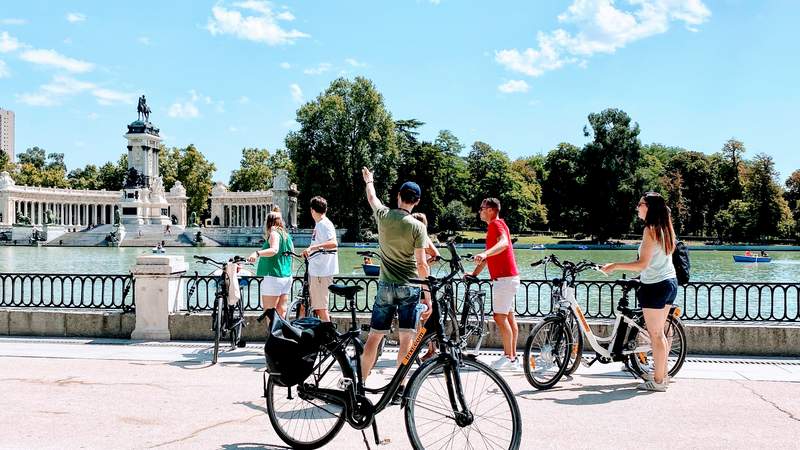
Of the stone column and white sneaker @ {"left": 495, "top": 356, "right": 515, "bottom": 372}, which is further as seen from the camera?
the stone column

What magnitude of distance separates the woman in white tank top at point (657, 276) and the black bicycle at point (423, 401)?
2.85 metres

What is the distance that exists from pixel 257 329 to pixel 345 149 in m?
60.4

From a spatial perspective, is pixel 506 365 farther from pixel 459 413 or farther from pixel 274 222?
pixel 459 413

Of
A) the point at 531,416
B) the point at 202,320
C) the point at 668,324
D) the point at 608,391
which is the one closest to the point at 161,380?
the point at 202,320

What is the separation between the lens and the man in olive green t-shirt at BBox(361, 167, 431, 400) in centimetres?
623

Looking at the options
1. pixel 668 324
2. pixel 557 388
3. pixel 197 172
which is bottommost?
pixel 557 388

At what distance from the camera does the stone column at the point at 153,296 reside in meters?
11.1

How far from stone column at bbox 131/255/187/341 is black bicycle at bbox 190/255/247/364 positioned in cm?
110

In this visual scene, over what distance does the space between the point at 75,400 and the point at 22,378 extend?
1473 millimetres

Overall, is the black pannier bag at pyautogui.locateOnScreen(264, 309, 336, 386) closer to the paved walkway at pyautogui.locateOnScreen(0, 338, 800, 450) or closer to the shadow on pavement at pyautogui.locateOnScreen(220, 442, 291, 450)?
the shadow on pavement at pyautogui.locateOnScreen(220, 442, 291, 450)

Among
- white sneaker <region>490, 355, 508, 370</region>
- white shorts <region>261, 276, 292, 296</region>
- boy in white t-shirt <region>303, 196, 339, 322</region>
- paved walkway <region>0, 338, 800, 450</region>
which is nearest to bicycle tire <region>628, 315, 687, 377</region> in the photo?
paved walkway <region>0, 338, 800, 450</region>

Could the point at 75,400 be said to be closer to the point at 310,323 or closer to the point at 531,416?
the point at 310,323

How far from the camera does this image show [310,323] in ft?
17.9

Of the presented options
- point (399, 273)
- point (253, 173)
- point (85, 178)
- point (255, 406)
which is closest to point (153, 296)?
A: point (255, 406)
